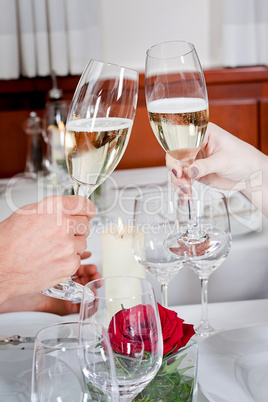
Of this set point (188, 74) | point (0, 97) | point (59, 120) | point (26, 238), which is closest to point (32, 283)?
point (26, 238)

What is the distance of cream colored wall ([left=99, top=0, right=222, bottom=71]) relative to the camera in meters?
2.70

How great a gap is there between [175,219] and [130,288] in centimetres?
32

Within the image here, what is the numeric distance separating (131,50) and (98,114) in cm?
204

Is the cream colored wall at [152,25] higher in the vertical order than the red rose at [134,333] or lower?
higher

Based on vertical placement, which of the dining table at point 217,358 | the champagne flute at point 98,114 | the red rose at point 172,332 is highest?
the champagne flute at point 98,114

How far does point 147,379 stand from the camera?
0.53 metres

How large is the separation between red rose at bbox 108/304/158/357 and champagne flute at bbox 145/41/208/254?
0.29 m

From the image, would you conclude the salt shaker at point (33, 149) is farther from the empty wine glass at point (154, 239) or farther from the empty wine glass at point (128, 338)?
the empty wine glass at point (128, 338)

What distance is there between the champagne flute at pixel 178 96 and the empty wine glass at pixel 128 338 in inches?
11.4

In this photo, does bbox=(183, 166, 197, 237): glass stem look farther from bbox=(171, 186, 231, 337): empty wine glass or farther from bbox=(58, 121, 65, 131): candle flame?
bbox=(58, 121, 65, 131): candle flame

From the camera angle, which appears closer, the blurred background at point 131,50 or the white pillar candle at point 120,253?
the white pillar candle at point 120,253

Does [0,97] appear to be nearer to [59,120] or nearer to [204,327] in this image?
[59,120]

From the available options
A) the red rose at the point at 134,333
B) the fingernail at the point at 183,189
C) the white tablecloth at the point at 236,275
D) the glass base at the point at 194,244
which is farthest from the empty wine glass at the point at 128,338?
the white tablecloth at the point at 236,275

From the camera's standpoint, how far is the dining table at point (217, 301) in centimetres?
68
